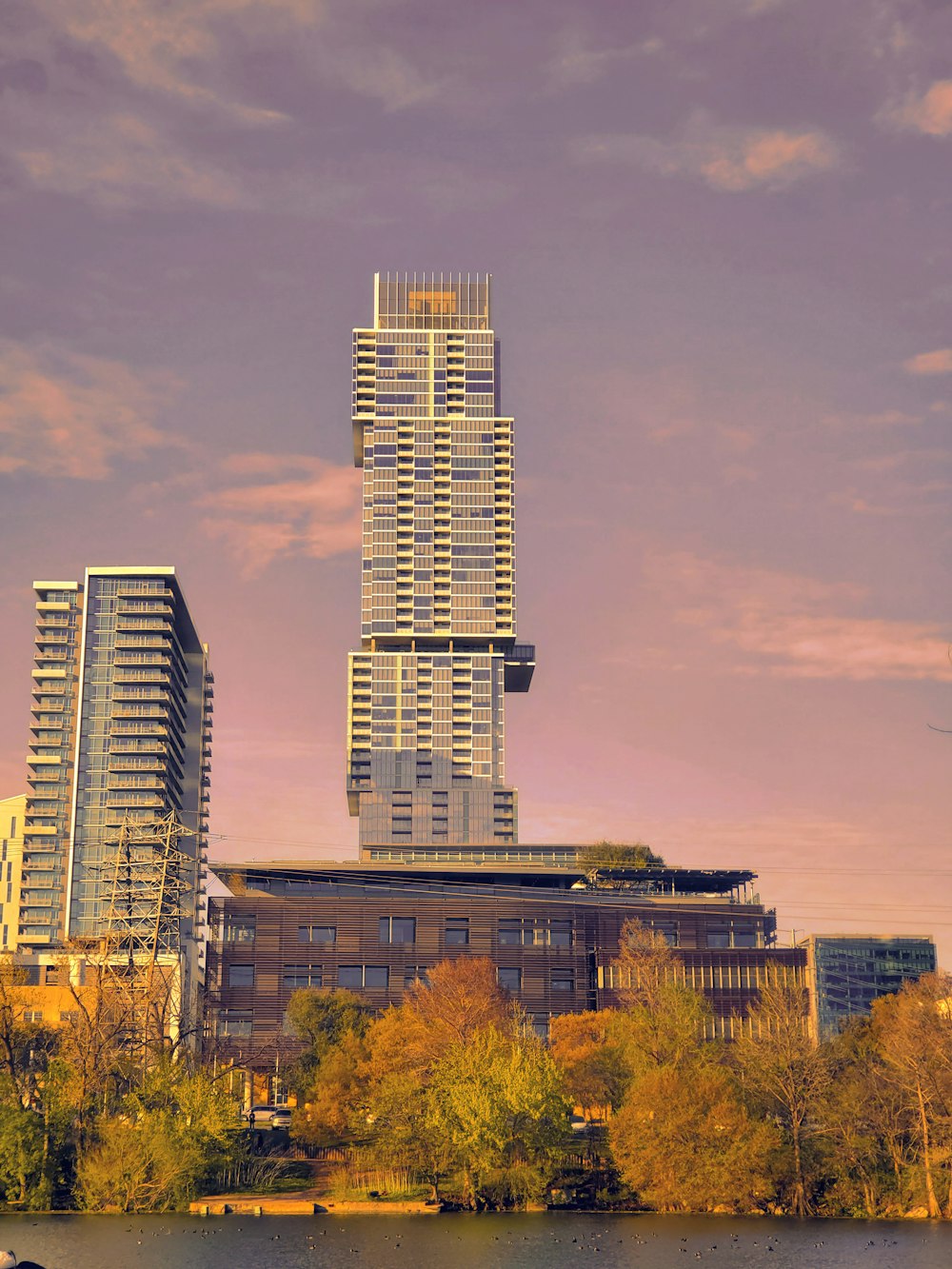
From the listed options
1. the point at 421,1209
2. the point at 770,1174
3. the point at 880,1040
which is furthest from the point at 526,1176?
the point at 880,1040

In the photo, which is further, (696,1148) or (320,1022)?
(320,1022)

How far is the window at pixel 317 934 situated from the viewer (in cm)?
19338

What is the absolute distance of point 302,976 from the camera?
192 meters

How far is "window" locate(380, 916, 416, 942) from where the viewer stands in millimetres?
195325

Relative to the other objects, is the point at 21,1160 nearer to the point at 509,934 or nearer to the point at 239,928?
the point at 239,928

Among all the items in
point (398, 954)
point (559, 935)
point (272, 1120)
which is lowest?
point (272, 1120)

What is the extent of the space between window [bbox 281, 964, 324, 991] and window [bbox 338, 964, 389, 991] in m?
2.89

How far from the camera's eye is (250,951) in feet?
629

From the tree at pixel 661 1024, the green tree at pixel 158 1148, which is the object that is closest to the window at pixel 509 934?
the tree at pixel 661 1024

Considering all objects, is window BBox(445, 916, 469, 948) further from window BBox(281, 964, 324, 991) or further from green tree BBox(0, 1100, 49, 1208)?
green tree BBox(0, 1100, 49, 1208)

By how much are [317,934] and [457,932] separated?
19.0m

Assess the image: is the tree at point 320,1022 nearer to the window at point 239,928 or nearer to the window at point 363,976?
the window at point 363,976

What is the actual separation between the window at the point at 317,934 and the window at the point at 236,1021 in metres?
11.7

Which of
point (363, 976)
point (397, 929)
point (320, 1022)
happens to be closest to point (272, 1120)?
point (320, 1022)
